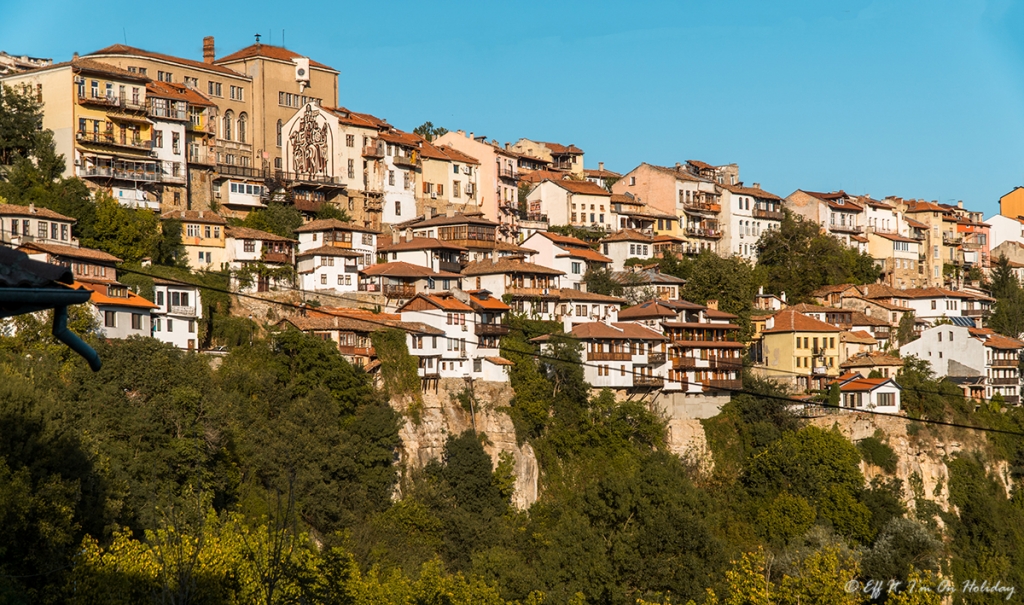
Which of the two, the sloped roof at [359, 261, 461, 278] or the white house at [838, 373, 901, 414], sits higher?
the sloped roof at [359, 261, 461, 278]

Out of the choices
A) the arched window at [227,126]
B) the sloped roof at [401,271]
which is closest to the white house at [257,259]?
the sloped roof at [401,271]

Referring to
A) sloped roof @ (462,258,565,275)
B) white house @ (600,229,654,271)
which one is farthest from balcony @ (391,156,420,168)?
sloped roof @ (462,258,565,275)

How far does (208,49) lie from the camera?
95.1 meters

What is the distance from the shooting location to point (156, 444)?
49688 mm

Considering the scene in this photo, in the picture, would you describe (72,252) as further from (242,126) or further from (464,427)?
(242,126)

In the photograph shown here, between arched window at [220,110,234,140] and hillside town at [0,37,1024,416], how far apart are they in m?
0.17

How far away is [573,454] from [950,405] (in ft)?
92.4

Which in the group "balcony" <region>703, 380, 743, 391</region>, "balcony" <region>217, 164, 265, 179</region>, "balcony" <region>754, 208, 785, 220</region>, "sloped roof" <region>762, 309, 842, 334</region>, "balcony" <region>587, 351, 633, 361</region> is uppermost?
"balcony" <region>217, 164, 265, 179</region>

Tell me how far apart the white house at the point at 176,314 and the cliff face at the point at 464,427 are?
9924 mm

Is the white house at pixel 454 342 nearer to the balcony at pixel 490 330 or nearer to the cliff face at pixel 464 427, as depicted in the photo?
the balcony at pixel 490 330

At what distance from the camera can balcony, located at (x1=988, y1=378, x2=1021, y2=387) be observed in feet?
289

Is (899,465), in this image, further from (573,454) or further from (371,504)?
(371,504)

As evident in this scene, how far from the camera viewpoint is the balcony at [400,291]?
7200 centimetres

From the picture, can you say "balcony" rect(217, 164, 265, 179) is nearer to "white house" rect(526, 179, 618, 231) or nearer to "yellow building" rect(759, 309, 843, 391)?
"white house" rect(526, 179, 618, 231)
